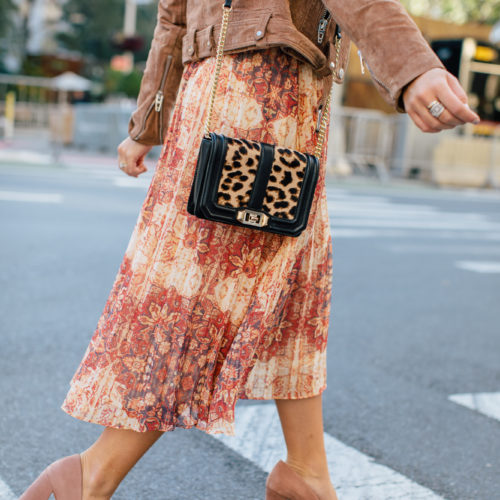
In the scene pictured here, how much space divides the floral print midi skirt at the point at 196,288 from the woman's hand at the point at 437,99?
14.4 inches

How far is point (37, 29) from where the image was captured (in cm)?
4634

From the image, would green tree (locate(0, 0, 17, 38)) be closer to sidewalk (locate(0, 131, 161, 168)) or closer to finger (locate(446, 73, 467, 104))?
sidewalk (locate(0, 131, 161, 168))

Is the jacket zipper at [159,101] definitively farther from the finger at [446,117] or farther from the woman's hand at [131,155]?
the finger at [446,117]

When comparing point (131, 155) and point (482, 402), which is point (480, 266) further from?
point (131, 155)

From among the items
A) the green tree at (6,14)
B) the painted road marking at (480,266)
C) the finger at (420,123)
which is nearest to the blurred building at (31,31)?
the green tree at (6,14)

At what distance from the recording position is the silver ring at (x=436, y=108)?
1.29 meters

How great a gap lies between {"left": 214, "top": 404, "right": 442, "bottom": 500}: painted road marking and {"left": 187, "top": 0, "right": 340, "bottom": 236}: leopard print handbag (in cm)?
108

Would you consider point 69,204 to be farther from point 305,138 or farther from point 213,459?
point 305,138

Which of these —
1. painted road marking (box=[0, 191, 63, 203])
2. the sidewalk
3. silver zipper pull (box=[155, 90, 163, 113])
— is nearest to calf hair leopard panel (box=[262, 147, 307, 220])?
silver zipper pull (box=[155, 90, 163, 113])

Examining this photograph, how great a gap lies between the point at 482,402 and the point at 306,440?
177 cm

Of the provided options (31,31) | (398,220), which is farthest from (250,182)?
(31,31)

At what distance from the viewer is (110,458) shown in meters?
1.64

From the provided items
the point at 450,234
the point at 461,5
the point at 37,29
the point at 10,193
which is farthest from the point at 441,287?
the point at 37,29

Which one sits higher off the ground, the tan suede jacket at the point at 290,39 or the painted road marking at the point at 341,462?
the tan suede jacket at the point at 290,39
